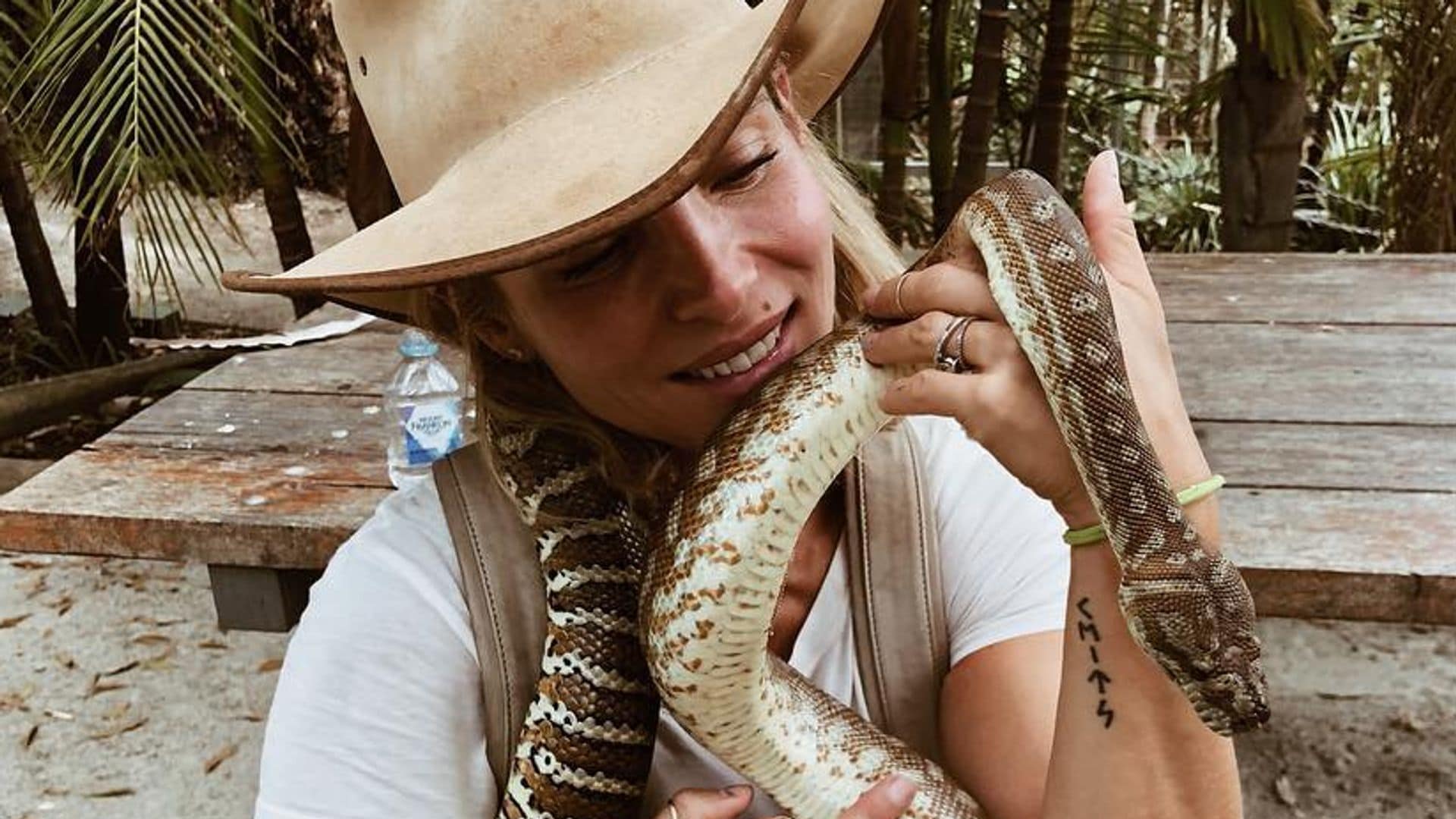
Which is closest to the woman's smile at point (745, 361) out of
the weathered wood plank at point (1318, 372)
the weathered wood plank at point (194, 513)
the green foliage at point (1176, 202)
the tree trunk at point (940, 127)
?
the weathered wood plank at point (194, 513)

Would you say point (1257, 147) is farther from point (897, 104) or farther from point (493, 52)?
point (493, 52)

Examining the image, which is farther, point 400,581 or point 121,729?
point 121,729

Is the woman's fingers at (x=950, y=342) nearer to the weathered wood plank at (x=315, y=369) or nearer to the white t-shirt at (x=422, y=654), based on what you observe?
the white t-shirt at (x=422, y=654)

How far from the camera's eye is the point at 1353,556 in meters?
2.26

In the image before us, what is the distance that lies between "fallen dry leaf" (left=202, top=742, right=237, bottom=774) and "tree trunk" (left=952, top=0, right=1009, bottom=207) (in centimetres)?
351

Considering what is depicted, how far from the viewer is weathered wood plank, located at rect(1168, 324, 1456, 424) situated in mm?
2867

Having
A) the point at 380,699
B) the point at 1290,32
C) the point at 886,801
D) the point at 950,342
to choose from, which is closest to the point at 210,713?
the point at 380,699

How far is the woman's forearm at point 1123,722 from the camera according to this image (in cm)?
140

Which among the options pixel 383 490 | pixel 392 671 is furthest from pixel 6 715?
pixel 392 671

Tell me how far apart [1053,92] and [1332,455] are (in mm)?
3054

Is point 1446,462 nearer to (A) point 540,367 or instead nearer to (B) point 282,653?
(A) point 540,367

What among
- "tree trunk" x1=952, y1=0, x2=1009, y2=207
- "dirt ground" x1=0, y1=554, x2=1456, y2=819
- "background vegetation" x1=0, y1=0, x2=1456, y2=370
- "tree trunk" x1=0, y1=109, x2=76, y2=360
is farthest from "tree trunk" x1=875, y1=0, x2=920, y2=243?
"tree trunk" x1=0, y1=109, x2=76, y2=360

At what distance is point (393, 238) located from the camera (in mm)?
1277

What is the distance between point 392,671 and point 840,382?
643 millimetres
